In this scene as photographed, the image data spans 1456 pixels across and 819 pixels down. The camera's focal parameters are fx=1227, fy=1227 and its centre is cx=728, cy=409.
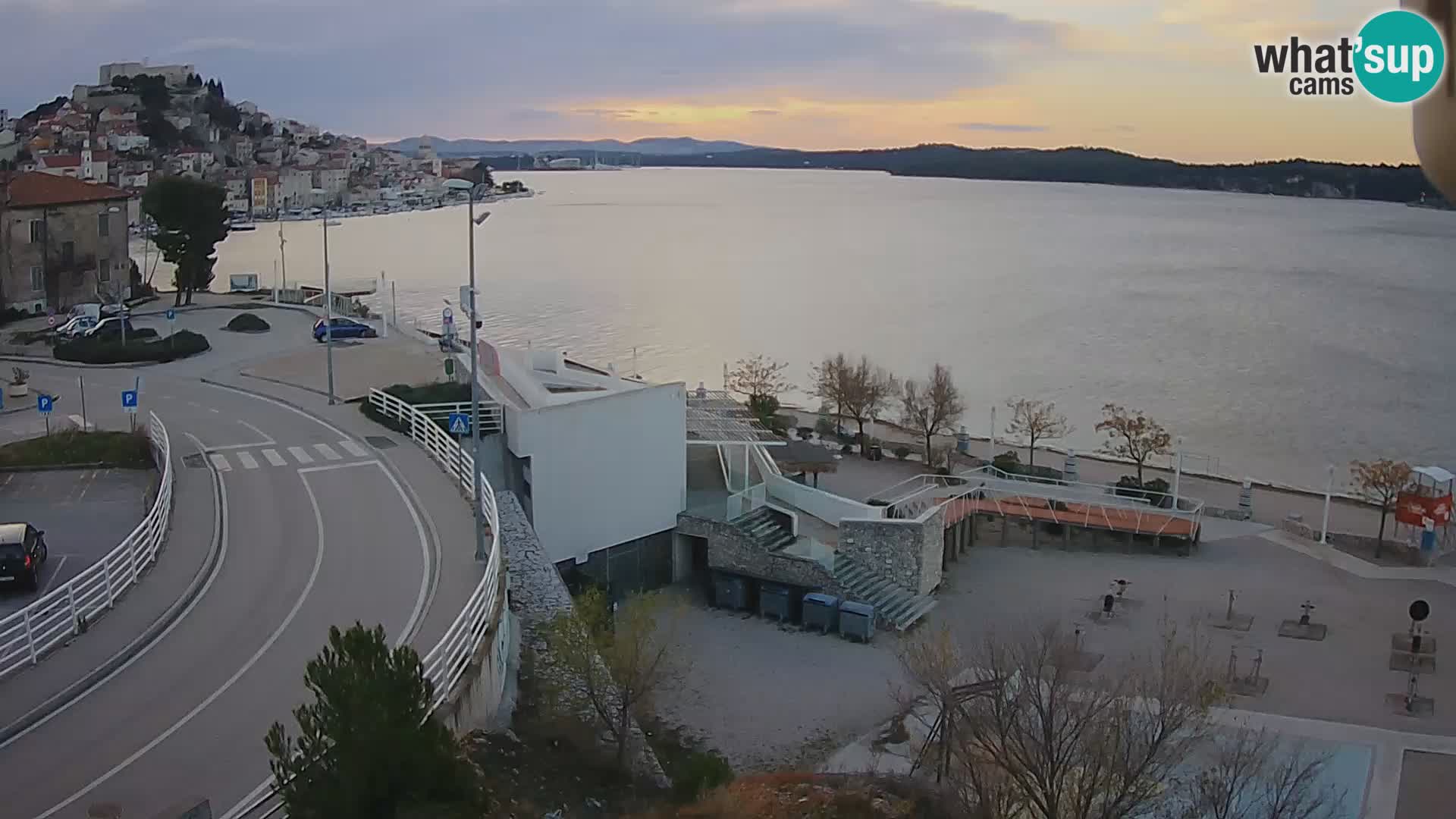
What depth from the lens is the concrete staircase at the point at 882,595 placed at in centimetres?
2423

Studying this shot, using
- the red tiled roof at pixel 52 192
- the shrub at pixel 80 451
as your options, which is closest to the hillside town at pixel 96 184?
the red tiled roof at pixel 52 192

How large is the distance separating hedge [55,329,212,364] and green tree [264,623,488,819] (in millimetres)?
31266

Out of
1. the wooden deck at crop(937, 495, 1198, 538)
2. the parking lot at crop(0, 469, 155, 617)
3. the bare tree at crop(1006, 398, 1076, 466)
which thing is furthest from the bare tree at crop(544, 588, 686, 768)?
the bare tree at crop(1006, 398, 1076, 466)

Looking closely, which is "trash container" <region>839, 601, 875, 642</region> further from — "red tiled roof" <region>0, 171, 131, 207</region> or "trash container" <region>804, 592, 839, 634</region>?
"red tiled roof" <region>0, 171, 131, 207</region>

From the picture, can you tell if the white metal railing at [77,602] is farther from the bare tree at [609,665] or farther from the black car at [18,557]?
the bare tree at [609,665]

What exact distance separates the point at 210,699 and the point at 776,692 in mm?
10254

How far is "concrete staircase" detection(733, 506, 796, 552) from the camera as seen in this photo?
25.8 m

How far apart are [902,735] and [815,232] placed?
16512cm

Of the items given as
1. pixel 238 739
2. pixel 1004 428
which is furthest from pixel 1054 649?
pixel 1004 428

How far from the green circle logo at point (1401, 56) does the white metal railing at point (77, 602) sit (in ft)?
43.3

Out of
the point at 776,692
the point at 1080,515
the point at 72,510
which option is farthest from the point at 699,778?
the point at 1080,515

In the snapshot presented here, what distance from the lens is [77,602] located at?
15.2 m

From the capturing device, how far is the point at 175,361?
37.1m

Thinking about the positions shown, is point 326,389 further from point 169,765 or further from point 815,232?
point 815,232
